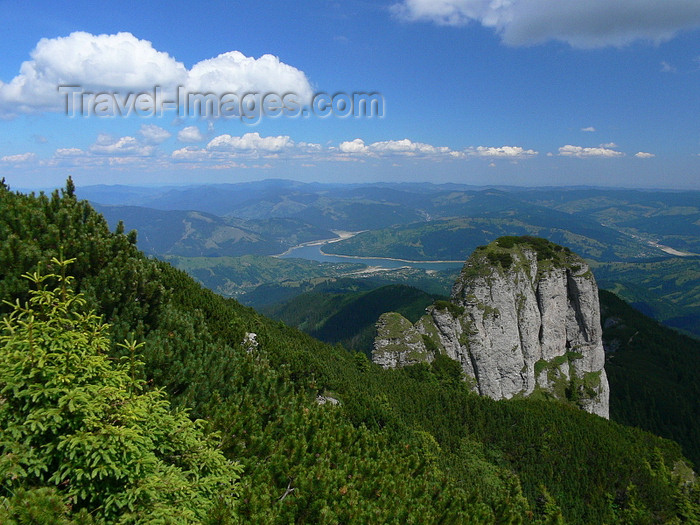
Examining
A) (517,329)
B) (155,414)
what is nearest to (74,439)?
(155,414)

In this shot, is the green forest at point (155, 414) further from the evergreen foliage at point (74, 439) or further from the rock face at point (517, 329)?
the rock face at point (517, 329)

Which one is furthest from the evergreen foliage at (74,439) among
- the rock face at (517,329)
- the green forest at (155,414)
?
the rock face at (517,329)

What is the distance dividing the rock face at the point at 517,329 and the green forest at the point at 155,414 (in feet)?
168

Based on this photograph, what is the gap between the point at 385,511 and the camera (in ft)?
32.8

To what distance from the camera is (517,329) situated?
82.9 metres

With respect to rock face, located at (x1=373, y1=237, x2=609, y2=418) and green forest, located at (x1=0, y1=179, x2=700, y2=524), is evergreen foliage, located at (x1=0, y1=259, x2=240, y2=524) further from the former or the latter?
rock face, located at (x1=373, y1=237, x2=609, y2=418)

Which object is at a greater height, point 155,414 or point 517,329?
point 155,414

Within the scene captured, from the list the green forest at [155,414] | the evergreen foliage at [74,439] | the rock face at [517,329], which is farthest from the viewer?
the rock face at [517,329]

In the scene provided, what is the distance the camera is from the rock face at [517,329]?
254 ft

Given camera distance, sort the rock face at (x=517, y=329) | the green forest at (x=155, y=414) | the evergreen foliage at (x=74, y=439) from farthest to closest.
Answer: the rock face at (x=517, y=329) → the green forest at (x=155, y=414) → the evergreen foliage at (x=74, y=439)

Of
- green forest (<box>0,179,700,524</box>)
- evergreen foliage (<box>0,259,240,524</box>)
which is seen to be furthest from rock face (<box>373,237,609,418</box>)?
evergreen foliage (<box>0,259,240,524</box>)

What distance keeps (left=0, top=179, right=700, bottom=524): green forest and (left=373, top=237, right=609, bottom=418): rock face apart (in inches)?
2010

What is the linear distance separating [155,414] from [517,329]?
283 feet

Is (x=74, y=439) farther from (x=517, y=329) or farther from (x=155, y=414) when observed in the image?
(x=517, y=329)
